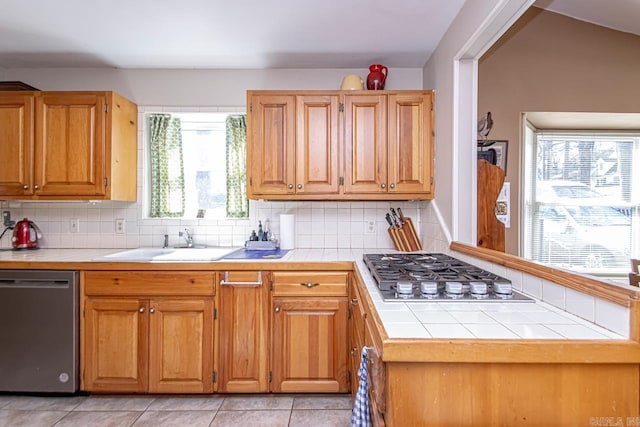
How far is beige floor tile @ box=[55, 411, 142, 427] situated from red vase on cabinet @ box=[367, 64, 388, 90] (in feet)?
8.52

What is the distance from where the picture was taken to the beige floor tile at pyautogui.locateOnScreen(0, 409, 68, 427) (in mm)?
1769

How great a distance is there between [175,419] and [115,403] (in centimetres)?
45

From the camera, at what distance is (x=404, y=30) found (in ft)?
6.66

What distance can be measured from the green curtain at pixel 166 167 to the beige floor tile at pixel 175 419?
1.43 metres

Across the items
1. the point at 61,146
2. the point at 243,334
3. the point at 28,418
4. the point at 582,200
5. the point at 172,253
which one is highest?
the point at 61,146

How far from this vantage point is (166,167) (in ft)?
8.63

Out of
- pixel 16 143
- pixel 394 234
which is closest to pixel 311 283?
pixel 394 234

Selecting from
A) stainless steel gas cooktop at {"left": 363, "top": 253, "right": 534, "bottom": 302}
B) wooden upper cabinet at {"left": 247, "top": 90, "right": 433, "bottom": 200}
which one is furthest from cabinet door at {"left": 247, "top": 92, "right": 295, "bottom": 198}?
stainless steel gas cooktop at {"left": 363, "top": 253, "right": 534, "bottom": 302}

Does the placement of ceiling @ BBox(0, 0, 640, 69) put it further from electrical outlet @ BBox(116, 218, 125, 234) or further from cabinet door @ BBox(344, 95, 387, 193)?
electrical outlet @ BBox(116, 218, 125, 234)

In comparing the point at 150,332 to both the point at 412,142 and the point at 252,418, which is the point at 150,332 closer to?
the point at 252,418

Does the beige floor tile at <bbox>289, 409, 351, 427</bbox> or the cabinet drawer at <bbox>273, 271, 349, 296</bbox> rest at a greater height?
the cabinet drawer at <bbox>273, 271, 349, 296</bbox>

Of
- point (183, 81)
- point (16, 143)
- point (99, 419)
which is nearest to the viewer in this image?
point (99, 419)

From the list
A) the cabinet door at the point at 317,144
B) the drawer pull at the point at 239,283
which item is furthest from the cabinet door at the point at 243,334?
the cabinet door at the point at 317,144

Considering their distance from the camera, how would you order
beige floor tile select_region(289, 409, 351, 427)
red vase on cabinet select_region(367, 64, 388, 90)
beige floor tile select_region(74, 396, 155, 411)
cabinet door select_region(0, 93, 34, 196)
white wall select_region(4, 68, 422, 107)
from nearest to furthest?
beige floor tile select_region(289, 409, 351, 427) < beige floor tile select_region(74, 396, 155, 411) < cabinet door select_region(0, 93, 34, 196) < red vase on cabinet select_region(367, 64, 388, 90) < white wall select_region(4, 68, 422, 107)
